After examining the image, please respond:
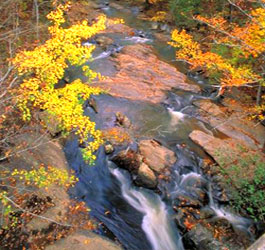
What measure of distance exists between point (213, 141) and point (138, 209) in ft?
14.9

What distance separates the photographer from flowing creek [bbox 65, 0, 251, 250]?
7754 mm

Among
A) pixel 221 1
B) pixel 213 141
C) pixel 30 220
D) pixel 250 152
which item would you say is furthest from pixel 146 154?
pixel 221 1

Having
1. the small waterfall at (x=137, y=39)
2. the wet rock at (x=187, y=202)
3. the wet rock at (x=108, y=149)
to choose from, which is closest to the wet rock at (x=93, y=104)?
the wet rock at (x=108, y=149)

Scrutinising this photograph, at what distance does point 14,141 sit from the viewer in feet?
29.6

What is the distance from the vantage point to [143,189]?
8820 mm

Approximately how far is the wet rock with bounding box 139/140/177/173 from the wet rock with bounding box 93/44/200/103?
13.1ft

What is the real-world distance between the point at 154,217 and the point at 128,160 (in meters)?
2.19

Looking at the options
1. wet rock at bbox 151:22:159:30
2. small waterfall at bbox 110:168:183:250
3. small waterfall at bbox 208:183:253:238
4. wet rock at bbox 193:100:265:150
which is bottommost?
small waterfall at bbox 110:168:183:250

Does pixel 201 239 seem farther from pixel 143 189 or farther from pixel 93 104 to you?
pixel 93 104

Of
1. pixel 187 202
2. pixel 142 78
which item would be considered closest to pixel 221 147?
pixel 187 202

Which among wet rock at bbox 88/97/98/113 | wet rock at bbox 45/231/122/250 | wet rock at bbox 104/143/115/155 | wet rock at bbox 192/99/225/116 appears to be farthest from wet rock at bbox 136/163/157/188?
wet rock at bbox 192/99/225/116

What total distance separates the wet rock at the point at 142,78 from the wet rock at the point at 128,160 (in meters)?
4.80

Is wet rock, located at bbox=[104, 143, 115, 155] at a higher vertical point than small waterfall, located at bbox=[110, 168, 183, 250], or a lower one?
higher

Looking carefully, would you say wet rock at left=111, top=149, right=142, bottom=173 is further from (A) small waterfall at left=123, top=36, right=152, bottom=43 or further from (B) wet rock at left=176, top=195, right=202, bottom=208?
(A) small waterfall at left=123, top=36, right=152, bottom=43
